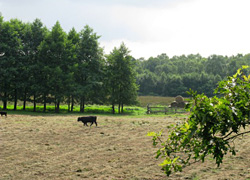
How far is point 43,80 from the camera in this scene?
4409 centimetres

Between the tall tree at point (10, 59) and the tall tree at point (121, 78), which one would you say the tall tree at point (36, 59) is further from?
the tall tree at point (121, 78)

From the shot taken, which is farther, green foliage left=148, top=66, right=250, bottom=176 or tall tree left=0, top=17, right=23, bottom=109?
tall tree left=0, top=17, right=23, bottom=109

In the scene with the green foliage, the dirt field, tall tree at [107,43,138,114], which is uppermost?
tall tree at [107,43,138,114]

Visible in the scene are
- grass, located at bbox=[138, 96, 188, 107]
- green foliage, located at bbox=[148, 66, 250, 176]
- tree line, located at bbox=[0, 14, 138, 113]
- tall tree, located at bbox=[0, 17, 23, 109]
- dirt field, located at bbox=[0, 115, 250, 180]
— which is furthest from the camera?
grass, located at bbox=[138, 96, 188, 107]

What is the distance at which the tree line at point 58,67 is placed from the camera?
142 ft

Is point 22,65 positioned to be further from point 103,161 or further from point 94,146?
point 103,161

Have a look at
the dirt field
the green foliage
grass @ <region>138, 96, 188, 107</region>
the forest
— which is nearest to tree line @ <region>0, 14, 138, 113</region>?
the forest

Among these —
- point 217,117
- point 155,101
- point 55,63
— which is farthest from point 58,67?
point 155,101

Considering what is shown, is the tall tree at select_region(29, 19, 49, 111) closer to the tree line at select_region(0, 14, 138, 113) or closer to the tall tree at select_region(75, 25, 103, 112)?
the tree line at select_region(0, 14, 138, 113)

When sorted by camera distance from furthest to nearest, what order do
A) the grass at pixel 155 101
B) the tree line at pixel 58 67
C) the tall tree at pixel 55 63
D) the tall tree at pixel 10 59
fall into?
the grass at pixel 155 101, the tree line at pixel 58 67, the tall tree at pixel 55 63, the tall tree at pixel 10 59

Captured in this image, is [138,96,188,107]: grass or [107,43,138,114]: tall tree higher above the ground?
[107,43,138,114]: tall tree

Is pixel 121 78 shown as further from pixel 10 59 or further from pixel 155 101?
pixel 155 101

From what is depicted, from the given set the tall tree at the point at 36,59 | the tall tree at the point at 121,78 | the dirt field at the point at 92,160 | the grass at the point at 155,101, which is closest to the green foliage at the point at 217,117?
the dirt field at the point at 92,160

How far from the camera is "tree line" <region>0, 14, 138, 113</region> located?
43.2 m
